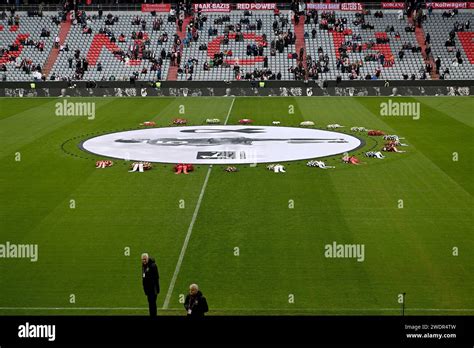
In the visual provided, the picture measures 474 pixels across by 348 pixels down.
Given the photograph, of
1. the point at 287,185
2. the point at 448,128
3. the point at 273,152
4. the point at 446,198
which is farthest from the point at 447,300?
the point at 448,128

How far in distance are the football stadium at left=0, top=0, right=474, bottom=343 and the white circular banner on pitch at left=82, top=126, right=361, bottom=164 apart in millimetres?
156

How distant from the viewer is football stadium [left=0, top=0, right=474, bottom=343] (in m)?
16.4

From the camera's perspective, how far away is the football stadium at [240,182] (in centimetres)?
1642

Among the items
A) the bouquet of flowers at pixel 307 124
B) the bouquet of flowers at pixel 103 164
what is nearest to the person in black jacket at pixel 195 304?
the bouquet of flowers at pixel 103 164

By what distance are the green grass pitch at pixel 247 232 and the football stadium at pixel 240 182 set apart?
77 mm

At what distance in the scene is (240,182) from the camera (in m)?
27.0

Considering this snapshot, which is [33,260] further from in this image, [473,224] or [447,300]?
[473,224]

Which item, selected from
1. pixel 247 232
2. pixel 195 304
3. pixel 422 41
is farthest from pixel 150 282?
pixel 422 41

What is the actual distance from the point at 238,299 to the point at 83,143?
72.4 ft

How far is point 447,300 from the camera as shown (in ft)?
51.4

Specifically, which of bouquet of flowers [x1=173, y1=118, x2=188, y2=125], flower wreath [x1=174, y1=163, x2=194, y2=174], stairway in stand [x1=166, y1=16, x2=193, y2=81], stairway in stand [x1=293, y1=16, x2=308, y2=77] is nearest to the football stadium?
flower wreath [x1=174, y1=163, x2=194, y2=174]

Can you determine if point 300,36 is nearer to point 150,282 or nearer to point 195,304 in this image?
point 150,282

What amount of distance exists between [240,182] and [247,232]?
6.52 metres

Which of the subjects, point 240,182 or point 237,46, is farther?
point 237,46
